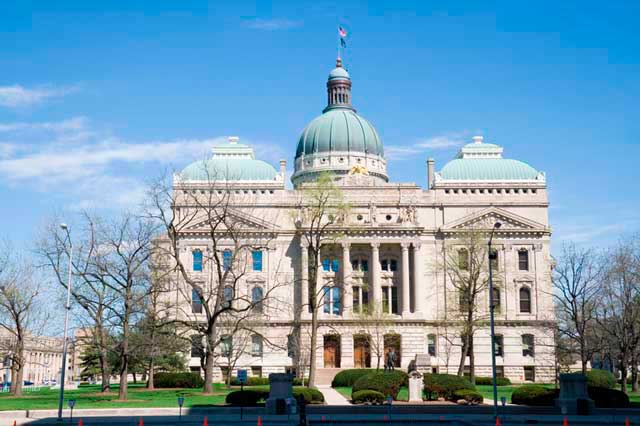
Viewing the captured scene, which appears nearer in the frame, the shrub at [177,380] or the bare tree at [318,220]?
the bare tree at [318,220]

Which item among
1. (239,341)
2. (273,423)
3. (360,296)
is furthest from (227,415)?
(360,296)

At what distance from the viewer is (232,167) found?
8469 centimetres

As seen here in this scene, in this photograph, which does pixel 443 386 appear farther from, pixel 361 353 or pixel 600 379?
pixel 361 353

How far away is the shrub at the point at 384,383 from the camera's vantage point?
42.8 m

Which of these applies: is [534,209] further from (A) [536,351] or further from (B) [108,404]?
(B) [108,404]

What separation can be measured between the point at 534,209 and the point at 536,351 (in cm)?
1479

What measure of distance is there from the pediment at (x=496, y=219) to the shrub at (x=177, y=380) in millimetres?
29827

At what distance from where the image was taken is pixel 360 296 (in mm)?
77125

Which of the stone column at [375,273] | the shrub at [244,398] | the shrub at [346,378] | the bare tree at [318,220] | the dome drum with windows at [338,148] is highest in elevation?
the dome drum with windows at [338,148]

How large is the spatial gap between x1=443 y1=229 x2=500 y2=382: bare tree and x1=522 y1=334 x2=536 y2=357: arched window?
4830mm

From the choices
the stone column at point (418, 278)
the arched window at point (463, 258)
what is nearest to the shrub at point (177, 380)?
the stone column at point (418, 278)

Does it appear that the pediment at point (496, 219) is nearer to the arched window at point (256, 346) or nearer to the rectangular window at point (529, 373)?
the rectangular window at point (529, 373)

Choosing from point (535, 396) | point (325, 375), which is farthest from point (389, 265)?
point (535, 396)

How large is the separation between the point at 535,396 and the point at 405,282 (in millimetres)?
35908
